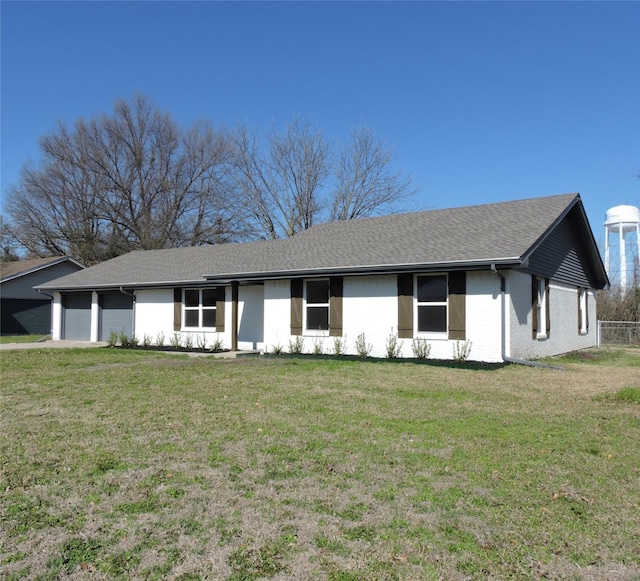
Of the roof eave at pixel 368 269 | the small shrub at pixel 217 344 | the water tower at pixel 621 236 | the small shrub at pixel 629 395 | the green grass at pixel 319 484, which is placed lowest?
the green grass at pixel 319 484

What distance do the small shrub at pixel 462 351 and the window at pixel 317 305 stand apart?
156 inches

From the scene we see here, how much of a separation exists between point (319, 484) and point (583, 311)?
60.5 ft

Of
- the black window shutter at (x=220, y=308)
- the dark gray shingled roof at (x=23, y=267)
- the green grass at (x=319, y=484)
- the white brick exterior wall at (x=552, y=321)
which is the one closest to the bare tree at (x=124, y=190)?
the dark gray shingled roof at (x=23, y=267)

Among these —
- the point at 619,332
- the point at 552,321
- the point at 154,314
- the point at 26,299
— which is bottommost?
the point at 619,332

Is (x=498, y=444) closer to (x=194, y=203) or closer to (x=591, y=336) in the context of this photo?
(x=591, y=336)

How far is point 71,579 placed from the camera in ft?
9.03

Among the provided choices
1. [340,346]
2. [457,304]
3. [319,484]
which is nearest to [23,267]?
[340,346]

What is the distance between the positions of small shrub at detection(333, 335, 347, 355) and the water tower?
25.7 metres

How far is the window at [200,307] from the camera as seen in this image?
1838 centimetres

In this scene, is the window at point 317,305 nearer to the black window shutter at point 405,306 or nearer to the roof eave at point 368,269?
the roof eave at point 368,269

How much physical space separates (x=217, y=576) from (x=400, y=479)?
1933 millimetres

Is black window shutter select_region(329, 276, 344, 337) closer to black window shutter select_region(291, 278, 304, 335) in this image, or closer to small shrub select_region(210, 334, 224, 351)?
black window shutter select_region(291, 278, 304, 335)

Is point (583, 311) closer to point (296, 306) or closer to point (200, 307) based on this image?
point (296, 306)

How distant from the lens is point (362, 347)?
1431 centimetres
